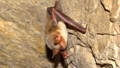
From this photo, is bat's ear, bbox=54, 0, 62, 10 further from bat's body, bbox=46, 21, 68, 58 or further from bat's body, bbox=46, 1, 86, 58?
bat's body, bbox=46, 21, 68, 58

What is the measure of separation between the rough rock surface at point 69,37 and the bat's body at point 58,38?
3.2 inches

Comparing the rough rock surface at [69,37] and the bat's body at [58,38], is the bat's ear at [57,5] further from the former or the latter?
the bat's body at [58,38]

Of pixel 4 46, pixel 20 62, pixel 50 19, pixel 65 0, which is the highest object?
pixel 65 0

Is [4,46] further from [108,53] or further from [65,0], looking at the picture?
[108,53]

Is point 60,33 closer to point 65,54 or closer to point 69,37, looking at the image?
point 69,37

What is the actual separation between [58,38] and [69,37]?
15 centimetres

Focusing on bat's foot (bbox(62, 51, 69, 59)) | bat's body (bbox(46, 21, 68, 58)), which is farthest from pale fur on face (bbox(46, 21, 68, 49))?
bat's foot (bbox(62, 51, 69, 59))

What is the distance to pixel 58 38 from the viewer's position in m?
3.46

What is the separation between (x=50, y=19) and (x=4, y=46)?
62cm

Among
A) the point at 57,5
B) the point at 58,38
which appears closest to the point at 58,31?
the point at 58,38

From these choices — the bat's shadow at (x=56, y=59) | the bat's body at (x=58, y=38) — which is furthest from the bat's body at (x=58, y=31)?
the bat's shadow at (x=56, y=59)

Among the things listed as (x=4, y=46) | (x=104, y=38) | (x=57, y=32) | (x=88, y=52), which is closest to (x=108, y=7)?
(x=104, y=38)

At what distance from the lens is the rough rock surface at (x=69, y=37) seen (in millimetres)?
3073

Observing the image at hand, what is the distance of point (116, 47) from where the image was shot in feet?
9.95
